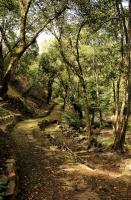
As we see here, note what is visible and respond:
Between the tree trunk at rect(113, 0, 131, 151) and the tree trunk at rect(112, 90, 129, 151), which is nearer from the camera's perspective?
the tree trunk at rect(113, 0, 131, 151)

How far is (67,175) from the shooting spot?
50.1ft

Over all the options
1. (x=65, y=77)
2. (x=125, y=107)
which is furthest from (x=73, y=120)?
(x=125, y=107)

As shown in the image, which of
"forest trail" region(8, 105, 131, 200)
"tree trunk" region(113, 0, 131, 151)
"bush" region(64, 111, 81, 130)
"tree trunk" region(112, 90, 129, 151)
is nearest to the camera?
"forest trail" region(8, 105, 131, 200)

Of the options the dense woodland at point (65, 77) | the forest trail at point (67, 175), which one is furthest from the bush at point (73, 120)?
the forest trail at point (67, 175)

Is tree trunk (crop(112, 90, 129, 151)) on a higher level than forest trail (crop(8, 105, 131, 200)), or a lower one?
higher

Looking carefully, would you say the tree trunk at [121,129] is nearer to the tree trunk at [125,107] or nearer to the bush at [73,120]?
the tree trunk at [125,107]

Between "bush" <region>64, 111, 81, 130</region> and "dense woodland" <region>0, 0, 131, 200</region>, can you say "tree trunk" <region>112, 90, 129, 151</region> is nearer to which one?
"dense woodland" <region>0, 0, 131, 200</region>

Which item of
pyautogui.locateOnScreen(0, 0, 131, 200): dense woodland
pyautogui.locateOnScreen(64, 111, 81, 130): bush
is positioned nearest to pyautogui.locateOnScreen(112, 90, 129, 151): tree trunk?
pyautogui.locateOnScreen(0, 0, 131, 200): dense woodland

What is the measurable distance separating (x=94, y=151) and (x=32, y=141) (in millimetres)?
4644

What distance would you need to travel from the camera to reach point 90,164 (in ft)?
59.4

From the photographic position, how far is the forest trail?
1299 cm

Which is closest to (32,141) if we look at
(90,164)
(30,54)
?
(90,164)

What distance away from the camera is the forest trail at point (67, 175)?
12995 millimetres

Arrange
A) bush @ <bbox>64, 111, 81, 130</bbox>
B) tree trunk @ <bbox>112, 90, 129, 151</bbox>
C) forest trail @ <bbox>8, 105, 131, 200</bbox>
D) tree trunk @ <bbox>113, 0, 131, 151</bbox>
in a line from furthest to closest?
bush @ <bbox>64, 111, 81, 130</bbox> < tree trunk @ <bbox>112, 90, 129, 151</bbox> < tree trunk @ <bbox>113, 0, 131, 151</bbox> < forest trail @ <bbox>8, 105, 131, 200</bbox>
